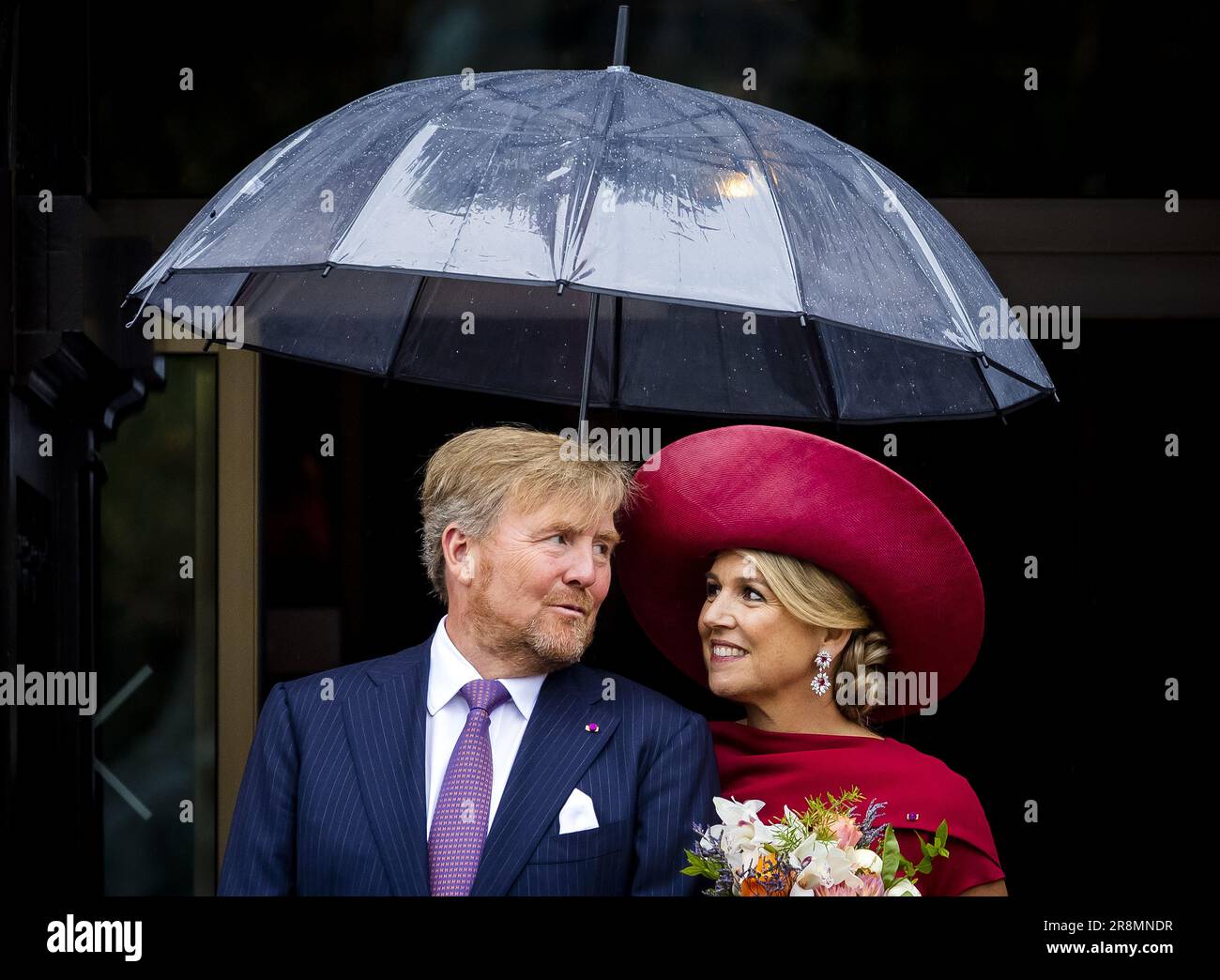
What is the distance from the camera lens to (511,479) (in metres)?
3.50

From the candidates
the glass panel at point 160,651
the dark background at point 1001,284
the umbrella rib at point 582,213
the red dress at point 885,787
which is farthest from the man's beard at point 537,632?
the glass panel at point 160,651

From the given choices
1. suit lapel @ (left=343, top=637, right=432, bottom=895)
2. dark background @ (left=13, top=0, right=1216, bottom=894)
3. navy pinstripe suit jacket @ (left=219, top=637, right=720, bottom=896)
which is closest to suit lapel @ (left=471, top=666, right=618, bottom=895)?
navy pinstripe suit jacket @ (left=219, top=637, right=720, bottom=896)

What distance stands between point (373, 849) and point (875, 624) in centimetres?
120

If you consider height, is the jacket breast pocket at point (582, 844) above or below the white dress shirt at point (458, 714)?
below

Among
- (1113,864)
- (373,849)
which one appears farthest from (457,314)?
(1113,864)

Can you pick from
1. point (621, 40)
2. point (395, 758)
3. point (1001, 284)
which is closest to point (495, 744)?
point (395, 758)

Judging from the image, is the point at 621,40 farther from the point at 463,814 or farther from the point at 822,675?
the point at 463,814

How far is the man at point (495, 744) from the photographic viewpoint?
334 centimetres

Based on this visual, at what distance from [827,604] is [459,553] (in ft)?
2.55

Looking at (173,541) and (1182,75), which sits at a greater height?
(1182,75)

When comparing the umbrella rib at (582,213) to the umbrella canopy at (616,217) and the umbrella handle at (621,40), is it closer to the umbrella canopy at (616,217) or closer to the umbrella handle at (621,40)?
the umbrella canopy at (616,217)

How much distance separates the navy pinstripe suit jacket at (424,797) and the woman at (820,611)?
30 centimetres
